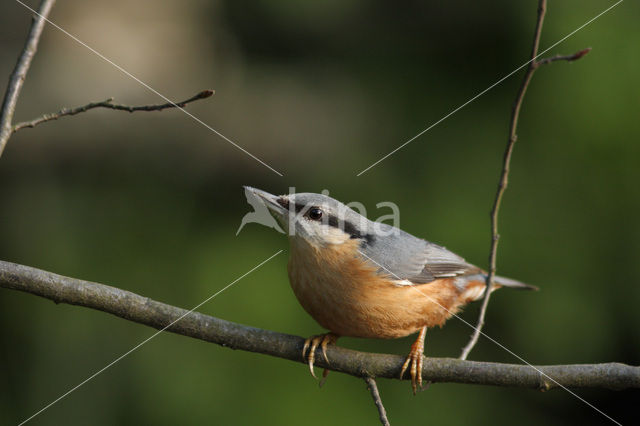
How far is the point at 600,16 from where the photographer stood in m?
4.15

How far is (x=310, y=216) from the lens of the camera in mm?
3207

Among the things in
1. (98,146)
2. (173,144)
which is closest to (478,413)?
(173,144)

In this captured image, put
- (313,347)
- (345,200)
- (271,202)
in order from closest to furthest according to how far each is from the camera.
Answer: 1. (313,347)
2. (271,202)
3. (345,200)

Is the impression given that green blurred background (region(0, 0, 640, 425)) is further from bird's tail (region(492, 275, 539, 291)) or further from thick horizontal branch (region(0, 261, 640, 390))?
thick horizontal branch (region(0, 261, 640, 390))

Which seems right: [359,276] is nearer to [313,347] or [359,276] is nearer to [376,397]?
[313,347]

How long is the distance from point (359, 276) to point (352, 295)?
14 centimetres

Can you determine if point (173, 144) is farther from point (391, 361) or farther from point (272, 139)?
point (391, 361)

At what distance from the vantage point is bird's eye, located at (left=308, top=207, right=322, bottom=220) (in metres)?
3.19

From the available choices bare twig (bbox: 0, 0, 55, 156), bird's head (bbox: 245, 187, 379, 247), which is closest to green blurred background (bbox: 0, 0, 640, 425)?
bird's head (bbox: 245, 187, 379, 247)

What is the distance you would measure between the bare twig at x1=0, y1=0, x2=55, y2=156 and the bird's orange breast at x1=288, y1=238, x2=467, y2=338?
1437 millimetres

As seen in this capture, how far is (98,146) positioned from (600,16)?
13.6 feet

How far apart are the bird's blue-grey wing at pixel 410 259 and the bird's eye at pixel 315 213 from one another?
29cm

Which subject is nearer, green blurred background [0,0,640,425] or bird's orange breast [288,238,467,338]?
bird's orange breast [288,238,467,338]

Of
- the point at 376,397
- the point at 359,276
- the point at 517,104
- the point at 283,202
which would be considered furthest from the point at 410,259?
the point at 517,104
